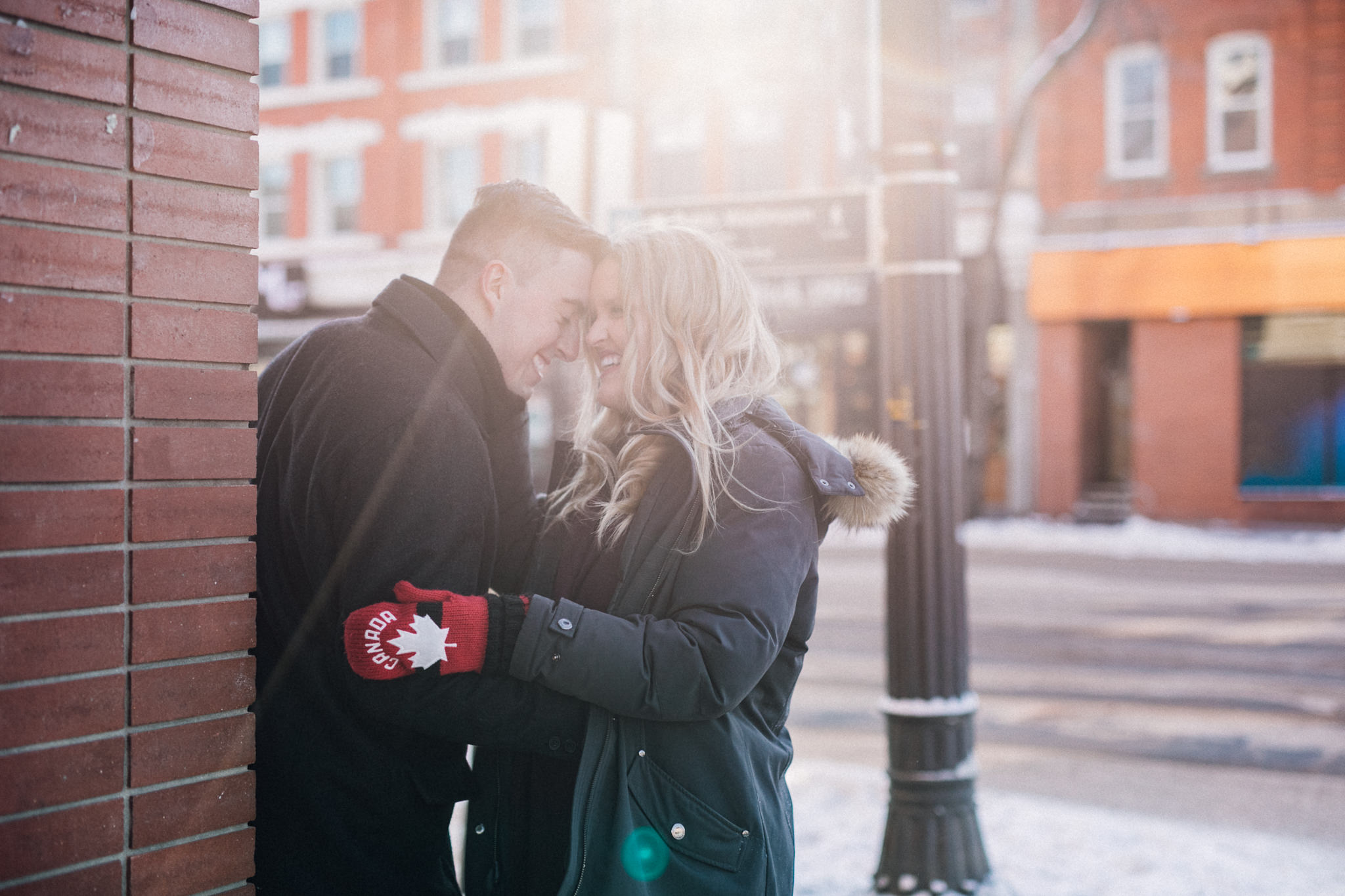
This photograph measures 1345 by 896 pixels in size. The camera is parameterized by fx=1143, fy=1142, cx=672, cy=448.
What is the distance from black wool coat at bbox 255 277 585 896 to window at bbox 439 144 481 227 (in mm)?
20499

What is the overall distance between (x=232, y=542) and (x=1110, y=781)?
504 cm

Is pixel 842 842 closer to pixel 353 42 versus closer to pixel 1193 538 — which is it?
pixel 1193 538

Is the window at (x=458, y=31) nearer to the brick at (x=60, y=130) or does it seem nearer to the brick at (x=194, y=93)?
the brick at (x=194, y=93)

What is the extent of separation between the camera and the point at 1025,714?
23.4ft

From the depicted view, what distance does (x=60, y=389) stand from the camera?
5.41 ft

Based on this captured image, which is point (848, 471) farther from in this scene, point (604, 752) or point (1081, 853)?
point (1081, 853)

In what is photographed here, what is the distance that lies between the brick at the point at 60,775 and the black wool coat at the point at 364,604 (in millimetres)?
497

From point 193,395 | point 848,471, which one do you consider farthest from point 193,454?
point 848,471

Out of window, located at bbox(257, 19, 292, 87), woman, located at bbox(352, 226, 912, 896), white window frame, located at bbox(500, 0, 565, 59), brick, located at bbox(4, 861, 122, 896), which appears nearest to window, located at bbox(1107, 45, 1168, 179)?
white window frame, located at bbox(500, 0, 565, 59)

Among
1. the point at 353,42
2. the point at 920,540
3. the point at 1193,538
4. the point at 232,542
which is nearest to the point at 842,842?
the point at 920,540

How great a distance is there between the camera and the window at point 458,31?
2219 cm

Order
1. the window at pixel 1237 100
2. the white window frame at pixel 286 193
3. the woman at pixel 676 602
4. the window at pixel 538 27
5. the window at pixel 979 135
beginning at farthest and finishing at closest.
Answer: the white window frame at pixel 286 193 < the window at pixel 538 27 < the window at pixel 979 135 < the window at pixel 1237 100 < the woman at pixel 676 602

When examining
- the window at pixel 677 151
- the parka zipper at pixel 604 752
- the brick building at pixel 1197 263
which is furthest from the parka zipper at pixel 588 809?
the window at pixel 677 151

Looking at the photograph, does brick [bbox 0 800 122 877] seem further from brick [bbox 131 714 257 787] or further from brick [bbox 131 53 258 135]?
brick [bbox 131 53 258 135]
